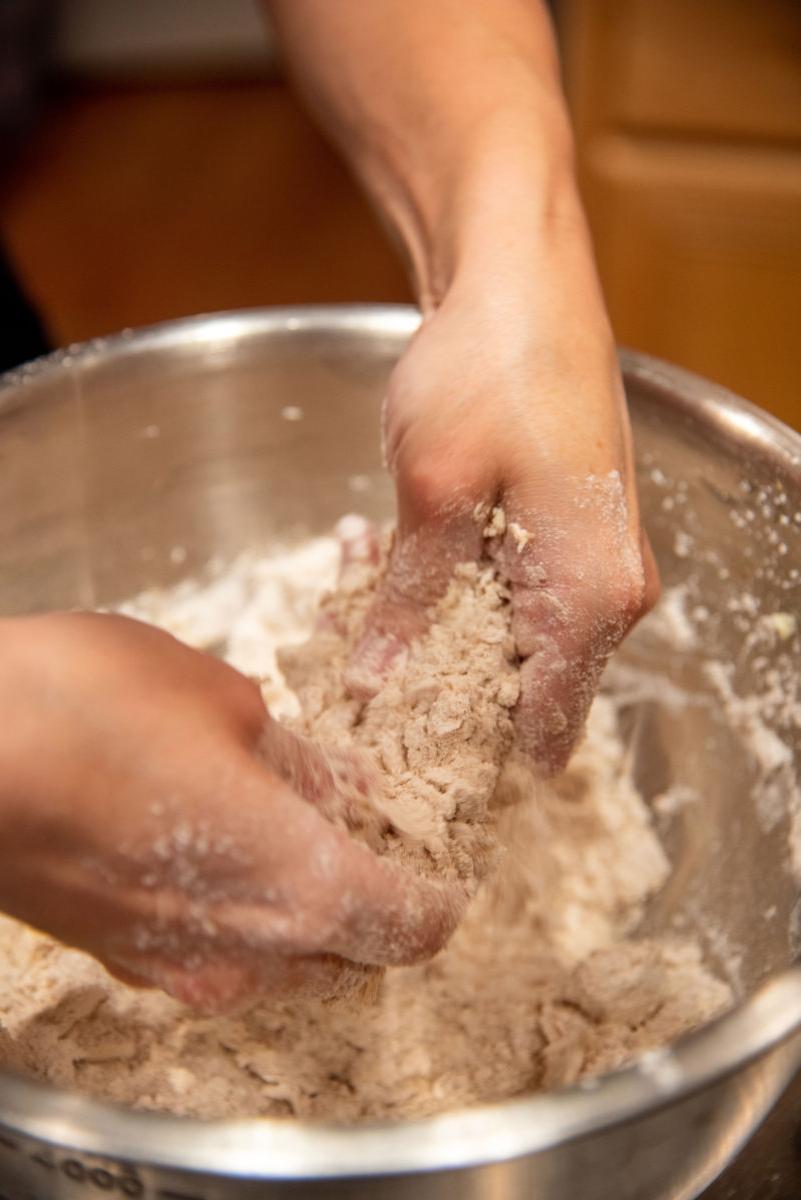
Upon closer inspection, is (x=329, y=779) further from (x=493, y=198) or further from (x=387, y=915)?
(x=493, y=198)

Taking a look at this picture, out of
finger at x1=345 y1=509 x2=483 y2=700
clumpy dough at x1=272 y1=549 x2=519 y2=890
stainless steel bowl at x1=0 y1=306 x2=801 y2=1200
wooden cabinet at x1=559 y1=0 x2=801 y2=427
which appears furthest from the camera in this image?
wooden cabinet at x1=559 y1=0 x2=801 y2=427

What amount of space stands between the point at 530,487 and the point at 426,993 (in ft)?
1.15

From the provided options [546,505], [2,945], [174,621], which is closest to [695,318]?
[174,621]

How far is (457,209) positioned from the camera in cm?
79

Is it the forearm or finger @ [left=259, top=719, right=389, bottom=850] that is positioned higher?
the forearm

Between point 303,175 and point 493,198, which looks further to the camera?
point 303,175

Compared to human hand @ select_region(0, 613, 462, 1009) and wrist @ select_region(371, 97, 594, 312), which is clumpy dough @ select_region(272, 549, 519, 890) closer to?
human hand @ select_region(0, 613, 462, 1009)

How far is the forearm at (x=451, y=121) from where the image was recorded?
0.77 meters

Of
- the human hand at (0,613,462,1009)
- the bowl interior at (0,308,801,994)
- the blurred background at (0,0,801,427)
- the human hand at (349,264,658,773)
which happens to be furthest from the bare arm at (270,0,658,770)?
the blurred background at (0,0,801,427)

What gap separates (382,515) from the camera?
3.43ft

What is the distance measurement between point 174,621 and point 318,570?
14 cm

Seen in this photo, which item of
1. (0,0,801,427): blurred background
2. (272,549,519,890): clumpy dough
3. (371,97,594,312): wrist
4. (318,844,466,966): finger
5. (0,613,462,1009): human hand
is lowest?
(0,0,801,427): blurred background

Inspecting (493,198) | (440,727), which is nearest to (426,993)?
(440,727)

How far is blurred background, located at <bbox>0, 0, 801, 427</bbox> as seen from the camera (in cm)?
155
